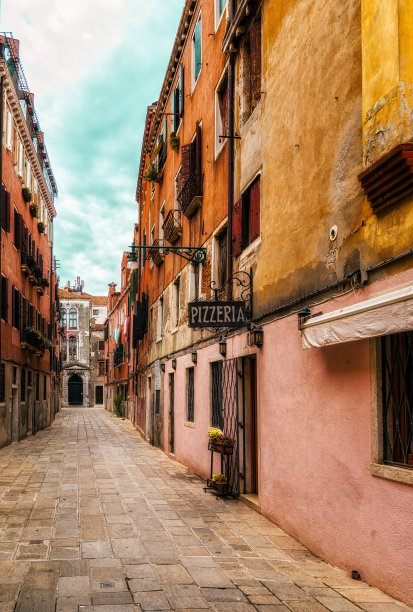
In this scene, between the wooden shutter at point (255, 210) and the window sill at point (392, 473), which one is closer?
the window sill at point (392, 473)

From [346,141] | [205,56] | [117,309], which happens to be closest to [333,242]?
[346,141]

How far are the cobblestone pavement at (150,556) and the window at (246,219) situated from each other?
13.6ft

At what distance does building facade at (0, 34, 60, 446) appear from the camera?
66.6ft

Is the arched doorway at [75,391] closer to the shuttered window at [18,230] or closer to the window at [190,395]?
the shuttered window at [18,230]

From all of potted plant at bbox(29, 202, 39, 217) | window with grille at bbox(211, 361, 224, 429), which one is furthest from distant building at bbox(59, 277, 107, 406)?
window with grille at bbox(211, 361, 224, 429)

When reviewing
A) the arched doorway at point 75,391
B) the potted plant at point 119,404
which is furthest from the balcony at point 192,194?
the arched doorway at point 75,391

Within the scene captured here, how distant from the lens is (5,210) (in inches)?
798

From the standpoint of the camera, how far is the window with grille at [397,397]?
5.23 m

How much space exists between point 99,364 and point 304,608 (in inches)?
2639

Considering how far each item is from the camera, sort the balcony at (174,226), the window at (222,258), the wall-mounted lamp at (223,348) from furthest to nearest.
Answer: the balcony at (174,226)
the window at (222,258)
the wall-mounted lamp at (223,348)

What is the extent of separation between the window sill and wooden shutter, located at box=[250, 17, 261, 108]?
Answer: 640cm

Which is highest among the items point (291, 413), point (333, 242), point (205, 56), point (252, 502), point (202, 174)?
point (205, 56)

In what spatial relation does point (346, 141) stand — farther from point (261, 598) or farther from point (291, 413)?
point (261, 598)

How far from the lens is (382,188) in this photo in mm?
5449
